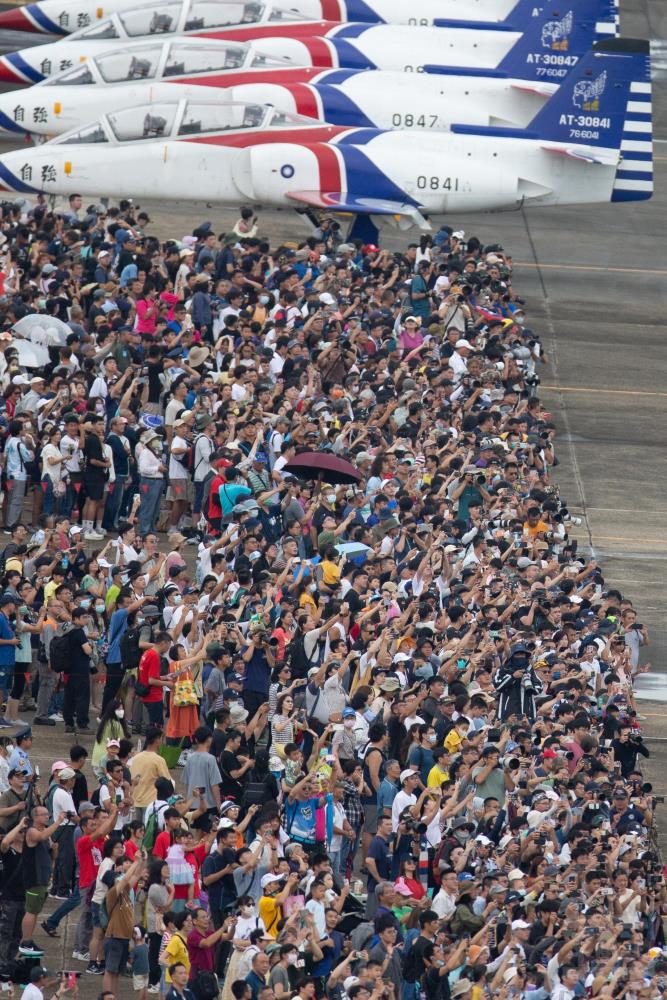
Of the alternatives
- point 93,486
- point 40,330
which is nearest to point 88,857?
point 93,486

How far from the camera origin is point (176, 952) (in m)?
15.3

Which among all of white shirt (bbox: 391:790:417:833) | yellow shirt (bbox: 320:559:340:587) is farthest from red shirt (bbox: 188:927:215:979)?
yellow shirt (bbox: 320:559:340:587)

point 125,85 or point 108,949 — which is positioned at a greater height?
point 125,85

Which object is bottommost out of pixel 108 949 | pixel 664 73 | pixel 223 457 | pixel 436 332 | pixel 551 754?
pixel 108 949

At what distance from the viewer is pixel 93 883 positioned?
53.7 feet

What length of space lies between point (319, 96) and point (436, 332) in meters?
7.93

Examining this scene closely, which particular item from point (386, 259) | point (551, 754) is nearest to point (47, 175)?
point (386, 259)

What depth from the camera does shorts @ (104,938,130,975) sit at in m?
16.1

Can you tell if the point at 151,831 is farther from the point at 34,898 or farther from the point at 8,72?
the point at 8,72

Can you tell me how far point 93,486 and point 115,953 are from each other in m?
8.41

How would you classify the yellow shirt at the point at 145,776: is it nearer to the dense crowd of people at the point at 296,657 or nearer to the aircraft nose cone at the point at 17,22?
the dense crowd of people at the point at 296,657

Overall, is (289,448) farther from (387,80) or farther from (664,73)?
(664,73)

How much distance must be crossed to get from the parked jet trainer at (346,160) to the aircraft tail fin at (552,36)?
2.94m

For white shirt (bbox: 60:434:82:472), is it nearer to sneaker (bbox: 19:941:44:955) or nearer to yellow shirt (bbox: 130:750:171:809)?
yellow shirt (bbox: 130:750:171:809)
